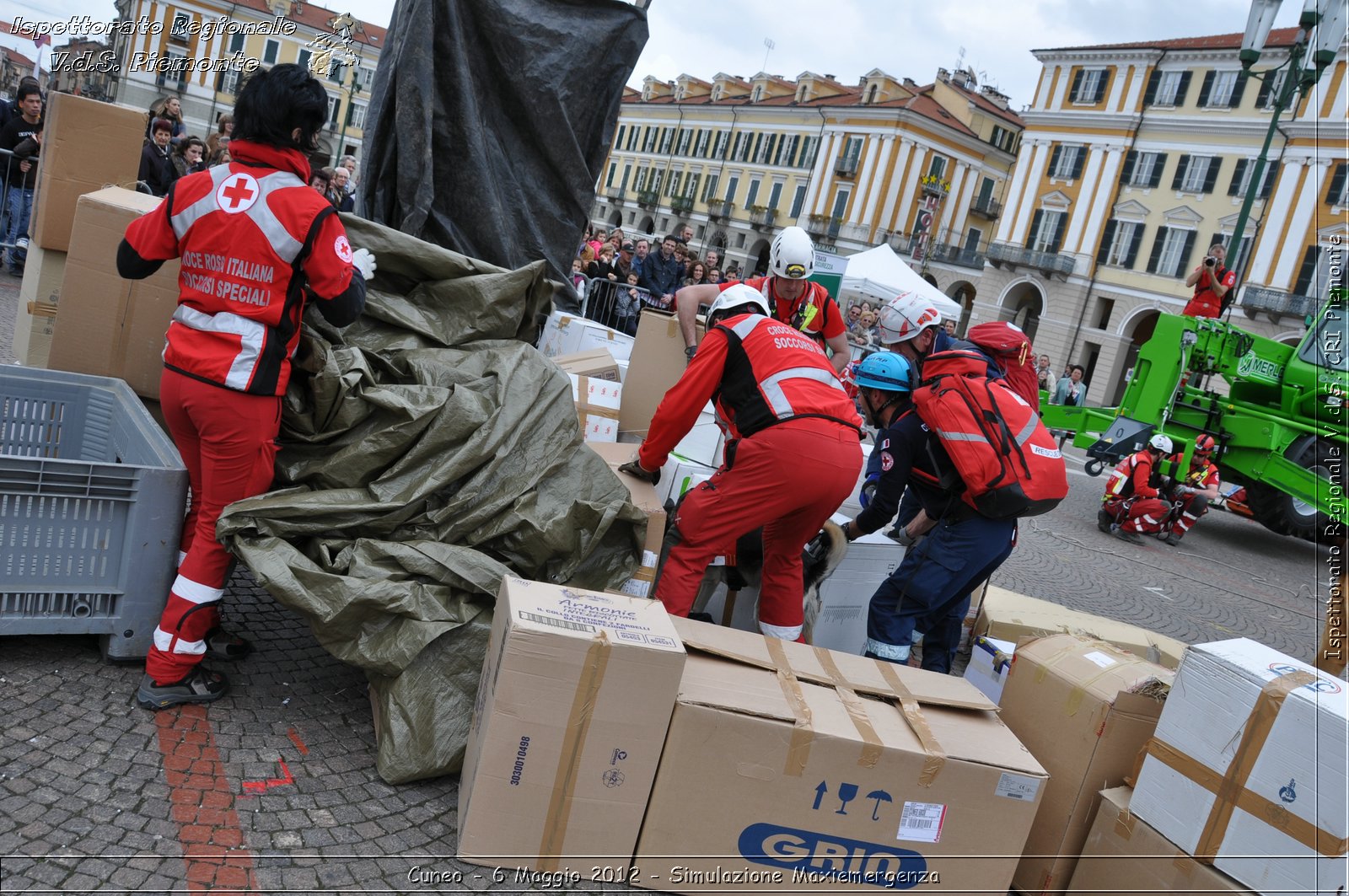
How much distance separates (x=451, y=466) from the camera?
3.32 metres

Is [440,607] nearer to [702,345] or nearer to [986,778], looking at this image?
[702,345]

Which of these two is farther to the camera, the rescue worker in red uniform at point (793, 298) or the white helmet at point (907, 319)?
the rescue worker in red uniform at point (793, 298)

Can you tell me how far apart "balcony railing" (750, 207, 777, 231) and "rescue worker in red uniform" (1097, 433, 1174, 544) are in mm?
50193

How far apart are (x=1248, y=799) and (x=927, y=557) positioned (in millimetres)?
1545

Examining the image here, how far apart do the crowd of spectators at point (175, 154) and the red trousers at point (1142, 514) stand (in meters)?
8.84

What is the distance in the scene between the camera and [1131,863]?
2838mm

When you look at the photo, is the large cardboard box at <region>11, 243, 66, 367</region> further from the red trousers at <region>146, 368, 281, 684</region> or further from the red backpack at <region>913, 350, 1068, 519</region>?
the red backpack at <region>913, 350, 1068, 519</region>

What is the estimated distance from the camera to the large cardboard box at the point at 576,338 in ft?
20.1

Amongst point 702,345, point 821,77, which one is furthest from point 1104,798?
point 821,77

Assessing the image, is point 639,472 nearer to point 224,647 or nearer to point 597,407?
point 597,407

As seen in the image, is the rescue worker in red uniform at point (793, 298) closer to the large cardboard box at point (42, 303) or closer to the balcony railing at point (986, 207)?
the large cardboard box at point (42, 303)

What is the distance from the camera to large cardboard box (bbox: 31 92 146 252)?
4.15m

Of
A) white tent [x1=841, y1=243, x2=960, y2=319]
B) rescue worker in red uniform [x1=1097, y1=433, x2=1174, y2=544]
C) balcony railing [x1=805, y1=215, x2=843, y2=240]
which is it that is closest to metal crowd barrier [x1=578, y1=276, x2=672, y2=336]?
rescue worker in red uniform [x1=1097, y1=433, x2=1174, y2=544]

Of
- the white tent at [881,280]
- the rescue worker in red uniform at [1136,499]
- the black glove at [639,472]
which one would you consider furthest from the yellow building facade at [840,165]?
the black glove at [639,472]
